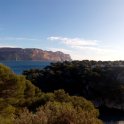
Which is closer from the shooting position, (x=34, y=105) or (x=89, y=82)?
(x=34, y=105)

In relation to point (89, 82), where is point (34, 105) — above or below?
below

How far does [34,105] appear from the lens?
31.8m

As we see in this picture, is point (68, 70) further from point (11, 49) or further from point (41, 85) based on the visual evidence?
point (11, 49)

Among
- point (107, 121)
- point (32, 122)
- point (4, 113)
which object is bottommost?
point (107, 121)

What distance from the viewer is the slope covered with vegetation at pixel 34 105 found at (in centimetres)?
1182

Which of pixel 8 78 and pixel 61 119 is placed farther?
pixel 8 78

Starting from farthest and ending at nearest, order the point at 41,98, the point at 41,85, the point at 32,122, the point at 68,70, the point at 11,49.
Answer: the point at 11,49 → the point at 68,70 → the point at 41,85 → the point at 41,98 → the point at 32,122

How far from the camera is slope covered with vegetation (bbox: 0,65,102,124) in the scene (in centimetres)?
1182

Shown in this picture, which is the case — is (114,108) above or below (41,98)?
below

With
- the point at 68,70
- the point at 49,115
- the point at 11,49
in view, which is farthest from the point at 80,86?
the point at 11,49

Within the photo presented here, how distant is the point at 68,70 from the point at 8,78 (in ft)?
117

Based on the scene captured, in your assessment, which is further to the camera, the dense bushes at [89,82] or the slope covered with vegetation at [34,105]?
the dense bushes at [89,82]

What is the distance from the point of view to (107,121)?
145 ft

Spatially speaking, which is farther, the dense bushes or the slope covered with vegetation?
the dense bushes
